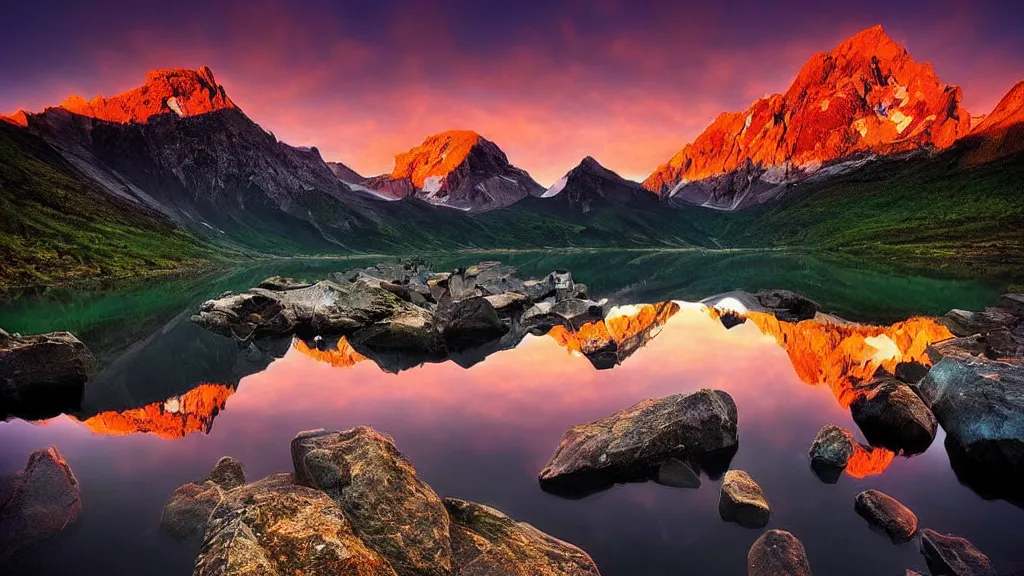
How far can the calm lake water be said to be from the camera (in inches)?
385

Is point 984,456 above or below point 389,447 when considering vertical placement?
below

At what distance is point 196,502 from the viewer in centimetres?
1055

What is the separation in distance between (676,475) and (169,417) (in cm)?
1816

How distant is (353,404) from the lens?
62.8ft

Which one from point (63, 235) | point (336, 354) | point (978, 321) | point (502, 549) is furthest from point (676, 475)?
point (63, 235)

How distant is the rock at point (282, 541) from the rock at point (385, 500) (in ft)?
1.71

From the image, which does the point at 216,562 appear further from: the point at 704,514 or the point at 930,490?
the point at 930,490

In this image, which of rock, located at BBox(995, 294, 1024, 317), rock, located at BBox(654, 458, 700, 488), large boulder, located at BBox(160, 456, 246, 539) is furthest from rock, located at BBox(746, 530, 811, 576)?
rock, located at BBox(995, 294, 1024, 317)

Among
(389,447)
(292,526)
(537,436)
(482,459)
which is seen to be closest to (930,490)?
(537,436)

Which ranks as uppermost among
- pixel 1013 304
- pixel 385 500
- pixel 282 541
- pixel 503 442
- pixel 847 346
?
pixel 1013 304

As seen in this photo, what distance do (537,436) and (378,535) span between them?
8409mm

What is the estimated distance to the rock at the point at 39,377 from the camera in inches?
736

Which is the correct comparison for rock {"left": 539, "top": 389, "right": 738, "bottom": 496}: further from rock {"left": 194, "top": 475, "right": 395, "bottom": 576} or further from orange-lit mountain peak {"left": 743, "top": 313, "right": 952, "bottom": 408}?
orange-lit mountain peak {"left": 743, "top": 313, "right": 952, "bottom": 408}

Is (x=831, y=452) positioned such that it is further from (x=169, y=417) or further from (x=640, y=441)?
(x=169, y=417)
